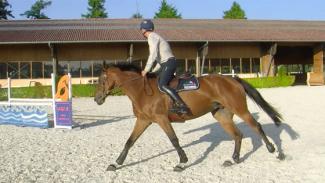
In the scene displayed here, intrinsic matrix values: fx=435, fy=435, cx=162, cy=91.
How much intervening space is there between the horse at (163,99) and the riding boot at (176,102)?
9 centimetres

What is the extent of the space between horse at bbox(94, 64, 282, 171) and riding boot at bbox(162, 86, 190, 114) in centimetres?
9

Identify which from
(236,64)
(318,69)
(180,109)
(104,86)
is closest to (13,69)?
(236,64)

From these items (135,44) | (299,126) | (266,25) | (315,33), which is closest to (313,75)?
(315,33)

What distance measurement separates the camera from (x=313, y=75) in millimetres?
33094

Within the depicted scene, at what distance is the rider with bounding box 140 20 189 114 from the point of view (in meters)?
6.56

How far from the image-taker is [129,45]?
29422mm

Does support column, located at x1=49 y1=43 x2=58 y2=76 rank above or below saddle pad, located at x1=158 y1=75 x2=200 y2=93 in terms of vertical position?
above

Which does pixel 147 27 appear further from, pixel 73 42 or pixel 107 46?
pixel 107 46

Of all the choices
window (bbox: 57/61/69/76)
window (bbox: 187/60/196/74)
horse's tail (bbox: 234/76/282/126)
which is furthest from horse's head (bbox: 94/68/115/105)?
window (bbox: 187/60/196/74)

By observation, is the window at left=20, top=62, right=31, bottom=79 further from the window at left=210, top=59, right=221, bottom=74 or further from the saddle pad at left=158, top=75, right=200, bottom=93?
the saddle pad at left=158, top=75, right=200, bottom=93

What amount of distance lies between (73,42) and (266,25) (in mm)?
17383

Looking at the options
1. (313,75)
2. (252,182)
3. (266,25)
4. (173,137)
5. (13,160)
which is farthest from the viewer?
(266,25)

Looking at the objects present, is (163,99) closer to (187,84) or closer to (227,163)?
(187,84)

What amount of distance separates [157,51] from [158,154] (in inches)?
76.9
